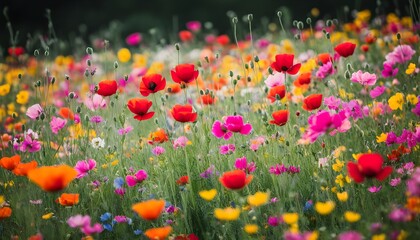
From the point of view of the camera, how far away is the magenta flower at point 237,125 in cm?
195

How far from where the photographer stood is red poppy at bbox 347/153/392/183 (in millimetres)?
1451

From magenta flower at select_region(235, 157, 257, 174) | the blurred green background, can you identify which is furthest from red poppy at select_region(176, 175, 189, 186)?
the blurred green background

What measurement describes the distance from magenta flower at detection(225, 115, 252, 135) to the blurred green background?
7987 millimetres

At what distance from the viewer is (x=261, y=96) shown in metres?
2.88

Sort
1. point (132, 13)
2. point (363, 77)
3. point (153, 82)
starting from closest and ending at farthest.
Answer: point (153, 82) < point (363, 77) < point (132, 13)

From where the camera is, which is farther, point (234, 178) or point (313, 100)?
point (313, 100)

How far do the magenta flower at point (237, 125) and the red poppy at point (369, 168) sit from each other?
21.9 inches

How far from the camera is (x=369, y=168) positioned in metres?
1.47

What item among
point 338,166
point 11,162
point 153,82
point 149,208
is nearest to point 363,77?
point 338,166

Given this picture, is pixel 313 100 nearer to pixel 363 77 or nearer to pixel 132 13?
pixel 363 77

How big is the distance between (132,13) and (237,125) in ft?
30.9

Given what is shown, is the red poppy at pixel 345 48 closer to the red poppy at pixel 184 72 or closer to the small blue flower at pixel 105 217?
the red poppy at pixel 184 72

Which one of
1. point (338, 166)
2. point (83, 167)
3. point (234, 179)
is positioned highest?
point (83, 167)

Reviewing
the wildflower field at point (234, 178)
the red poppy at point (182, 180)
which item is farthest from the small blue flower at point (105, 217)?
the red poppy at point (182, 180)
